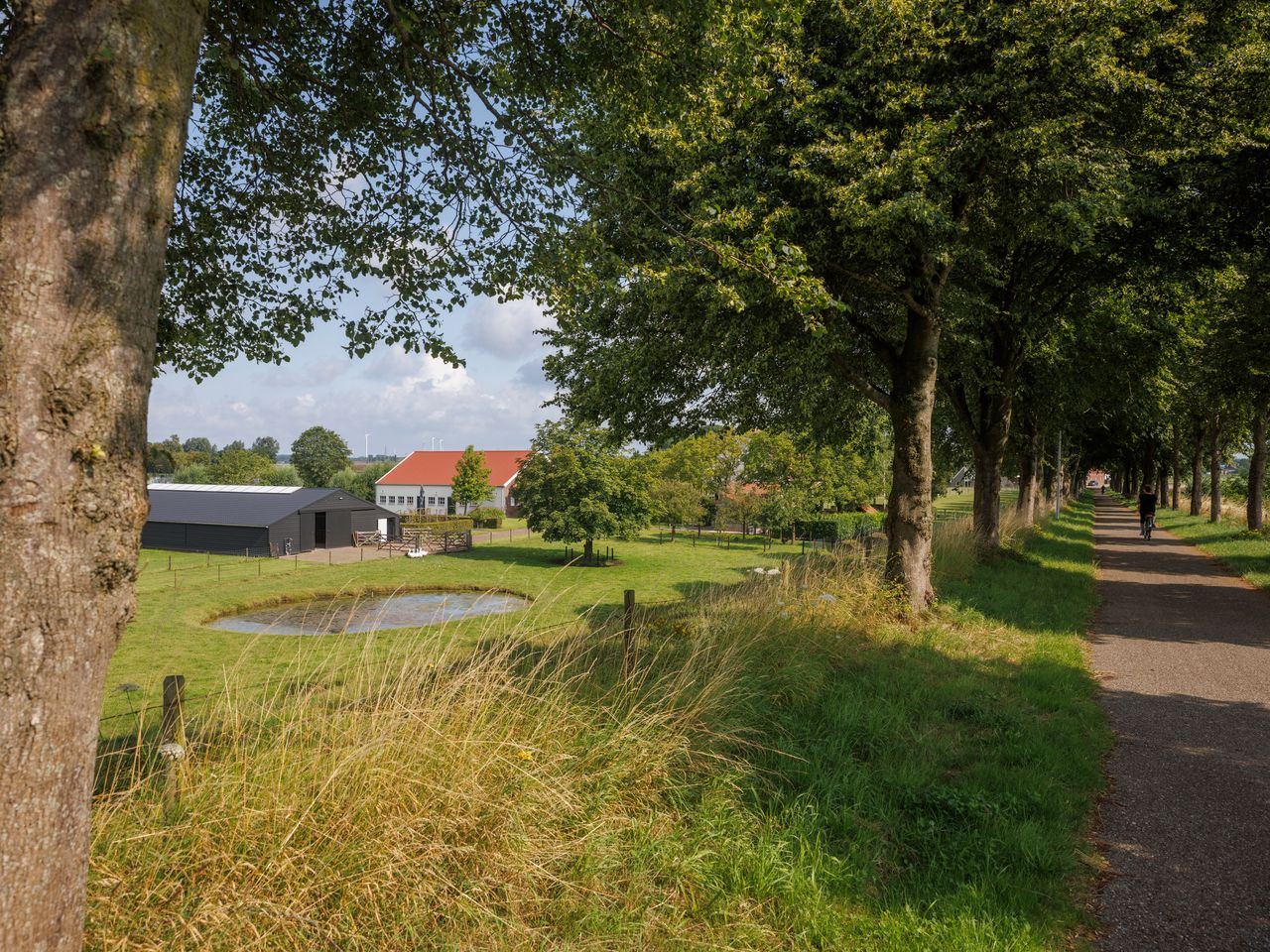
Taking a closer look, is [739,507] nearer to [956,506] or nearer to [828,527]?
[828,527]

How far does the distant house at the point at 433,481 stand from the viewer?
74562mm

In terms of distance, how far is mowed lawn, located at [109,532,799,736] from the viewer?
1662 centimetres

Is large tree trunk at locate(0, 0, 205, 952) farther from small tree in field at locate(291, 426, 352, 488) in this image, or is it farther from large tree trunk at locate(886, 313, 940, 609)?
small tree in field at locate(291, 426, 352, 488)

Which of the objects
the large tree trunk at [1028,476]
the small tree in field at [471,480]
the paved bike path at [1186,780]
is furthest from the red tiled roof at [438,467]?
the paved bike path at [1186,780]

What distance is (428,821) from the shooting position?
3.61 m

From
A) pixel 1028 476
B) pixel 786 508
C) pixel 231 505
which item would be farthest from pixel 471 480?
pixel 1028 476

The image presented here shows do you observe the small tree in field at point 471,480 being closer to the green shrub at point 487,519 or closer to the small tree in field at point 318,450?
the green shrub at point 487,519

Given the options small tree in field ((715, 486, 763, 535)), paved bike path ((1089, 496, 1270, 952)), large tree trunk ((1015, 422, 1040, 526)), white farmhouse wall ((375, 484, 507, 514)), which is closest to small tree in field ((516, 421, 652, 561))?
small tree in field ((715, 486, 763, 535))

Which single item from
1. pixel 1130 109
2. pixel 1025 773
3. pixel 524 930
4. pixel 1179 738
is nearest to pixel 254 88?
pixel 524 930

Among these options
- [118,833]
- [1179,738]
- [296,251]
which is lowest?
[1179,738]

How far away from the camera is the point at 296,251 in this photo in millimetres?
7160

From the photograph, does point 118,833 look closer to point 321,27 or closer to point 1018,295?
point 321,27

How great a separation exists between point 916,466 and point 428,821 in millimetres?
9530

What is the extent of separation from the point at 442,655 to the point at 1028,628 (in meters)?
9.29
